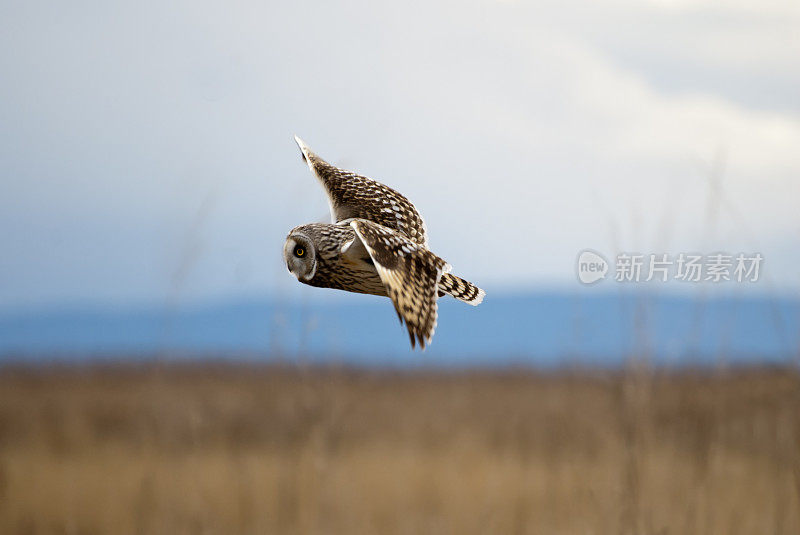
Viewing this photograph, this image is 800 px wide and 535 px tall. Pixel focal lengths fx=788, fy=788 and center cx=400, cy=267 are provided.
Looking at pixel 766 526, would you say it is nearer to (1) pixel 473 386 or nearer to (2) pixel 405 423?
(2) pixel 405 423

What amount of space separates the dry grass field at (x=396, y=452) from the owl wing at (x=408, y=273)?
127cm

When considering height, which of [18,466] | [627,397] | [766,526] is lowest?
[18,466]

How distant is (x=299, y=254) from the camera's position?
0.82m

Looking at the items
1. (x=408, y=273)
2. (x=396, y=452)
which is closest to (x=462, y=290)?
(x=408, y=273)

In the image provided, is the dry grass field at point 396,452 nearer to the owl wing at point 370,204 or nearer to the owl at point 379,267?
the owl wing at point 370,204

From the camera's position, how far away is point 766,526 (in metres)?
3.98

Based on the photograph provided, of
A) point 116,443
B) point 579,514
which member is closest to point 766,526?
point 579,514

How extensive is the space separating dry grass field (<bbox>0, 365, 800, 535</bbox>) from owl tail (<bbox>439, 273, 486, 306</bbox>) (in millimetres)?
1151

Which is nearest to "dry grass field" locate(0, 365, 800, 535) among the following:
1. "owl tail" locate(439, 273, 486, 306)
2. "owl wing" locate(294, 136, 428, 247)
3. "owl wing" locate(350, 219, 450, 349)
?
"owl wing" locate(294, 136, 428, 247)

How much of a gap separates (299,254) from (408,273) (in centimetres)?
14

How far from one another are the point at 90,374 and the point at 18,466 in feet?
18.2

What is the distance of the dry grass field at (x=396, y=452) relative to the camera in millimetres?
2561

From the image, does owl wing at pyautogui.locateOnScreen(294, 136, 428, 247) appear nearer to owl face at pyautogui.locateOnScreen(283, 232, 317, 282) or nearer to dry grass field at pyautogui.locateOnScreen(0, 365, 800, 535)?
owl face at pyautogui.locateOnScreen(283, 232, 317, 282)

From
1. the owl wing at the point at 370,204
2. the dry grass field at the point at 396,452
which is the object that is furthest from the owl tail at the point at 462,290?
the dry grass field at the point at 396,452
